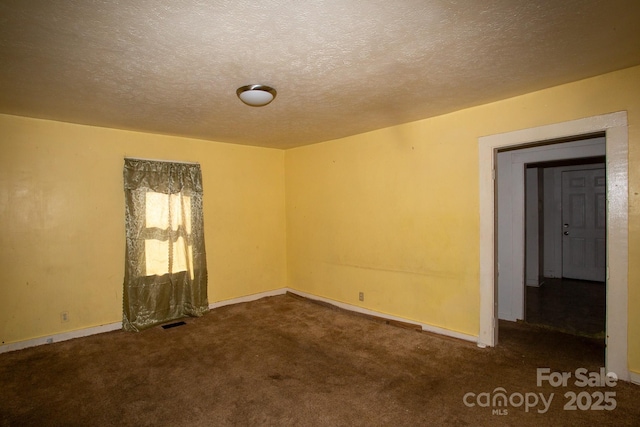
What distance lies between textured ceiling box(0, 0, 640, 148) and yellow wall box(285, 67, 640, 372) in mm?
222

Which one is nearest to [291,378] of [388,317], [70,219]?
[388,317]

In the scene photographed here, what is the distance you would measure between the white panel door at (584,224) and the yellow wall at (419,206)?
163 inches

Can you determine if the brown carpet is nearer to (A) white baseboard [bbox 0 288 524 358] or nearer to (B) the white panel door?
(A) white baseboard [bbox 0 288 524 358]

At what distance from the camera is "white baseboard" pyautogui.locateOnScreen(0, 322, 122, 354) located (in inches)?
133

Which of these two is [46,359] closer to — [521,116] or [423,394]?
[423,394]

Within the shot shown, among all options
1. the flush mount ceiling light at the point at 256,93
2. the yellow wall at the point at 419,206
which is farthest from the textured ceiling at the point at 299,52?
the yellow wall at the point at 419,206

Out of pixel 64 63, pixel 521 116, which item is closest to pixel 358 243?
pixel 521 116

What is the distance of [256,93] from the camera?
261cm

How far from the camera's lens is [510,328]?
12.4ft

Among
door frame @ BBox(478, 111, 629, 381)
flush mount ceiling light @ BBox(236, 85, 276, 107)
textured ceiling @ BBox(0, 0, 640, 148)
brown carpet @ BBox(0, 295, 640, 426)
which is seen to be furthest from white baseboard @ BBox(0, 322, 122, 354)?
door frame @ BBox(478, 111, 629, 381)

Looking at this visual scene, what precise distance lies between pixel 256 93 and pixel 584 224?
20.9 feet

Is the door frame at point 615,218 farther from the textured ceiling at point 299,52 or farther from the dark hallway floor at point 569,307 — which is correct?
the dark hallway floor at point 569,307

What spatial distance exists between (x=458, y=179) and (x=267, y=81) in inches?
85.2

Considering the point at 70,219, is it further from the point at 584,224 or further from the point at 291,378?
the point at 584,224
